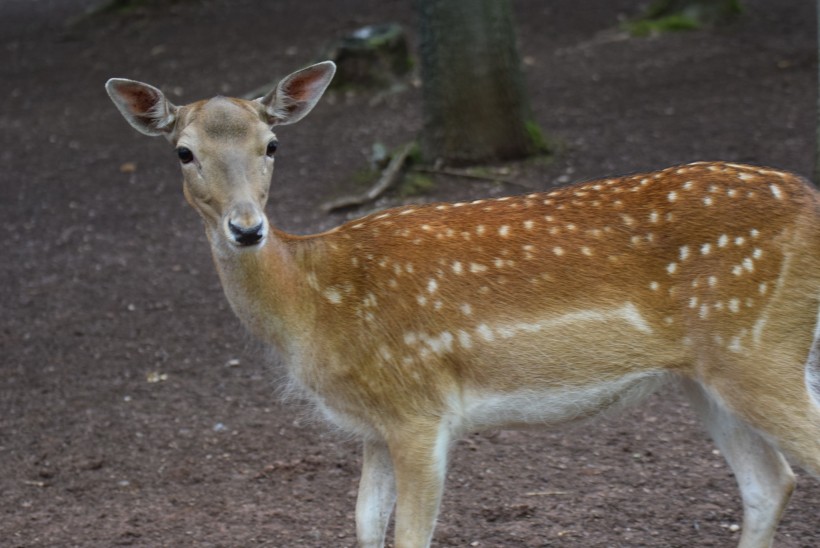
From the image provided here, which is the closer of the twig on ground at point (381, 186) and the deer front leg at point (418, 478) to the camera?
the deer front leg at point (418, 478)

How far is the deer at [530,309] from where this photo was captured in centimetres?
392

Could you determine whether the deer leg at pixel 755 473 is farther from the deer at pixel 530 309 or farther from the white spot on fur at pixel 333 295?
the white spot on fur at pixel 333 295

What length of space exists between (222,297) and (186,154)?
370cm

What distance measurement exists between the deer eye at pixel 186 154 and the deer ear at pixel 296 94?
0.41 metres

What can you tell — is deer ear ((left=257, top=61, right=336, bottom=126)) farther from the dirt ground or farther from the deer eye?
the dirt ground

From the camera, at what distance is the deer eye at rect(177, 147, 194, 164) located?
4.13 meters

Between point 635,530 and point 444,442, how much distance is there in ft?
3.95

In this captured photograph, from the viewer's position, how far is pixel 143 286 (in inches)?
320

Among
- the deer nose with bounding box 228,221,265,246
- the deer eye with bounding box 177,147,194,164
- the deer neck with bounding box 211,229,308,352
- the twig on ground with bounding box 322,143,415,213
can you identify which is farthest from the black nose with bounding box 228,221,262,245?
the twig on ground with bounding box 322,143,415,213

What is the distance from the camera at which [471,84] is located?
934 cm

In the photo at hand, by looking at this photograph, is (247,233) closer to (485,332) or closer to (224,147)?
(224,147)

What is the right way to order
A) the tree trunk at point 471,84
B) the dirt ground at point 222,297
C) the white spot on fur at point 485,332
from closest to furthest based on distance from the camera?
the white spot on fur at point 485,332
the dirt ground at point 222,297
the tree trunk at point 471,84

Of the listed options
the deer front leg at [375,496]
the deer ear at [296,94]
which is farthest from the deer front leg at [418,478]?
the deer ear at [296,94]

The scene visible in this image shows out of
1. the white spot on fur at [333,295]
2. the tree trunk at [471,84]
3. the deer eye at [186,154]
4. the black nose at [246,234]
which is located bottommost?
the tree trunk at [471,84]
